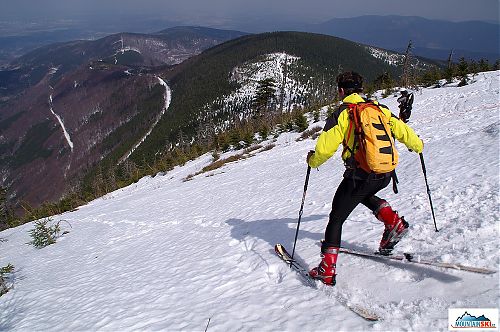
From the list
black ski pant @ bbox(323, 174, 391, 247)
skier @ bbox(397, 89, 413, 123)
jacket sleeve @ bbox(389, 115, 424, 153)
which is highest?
skier @ bbox(397, 89, 413, 123)

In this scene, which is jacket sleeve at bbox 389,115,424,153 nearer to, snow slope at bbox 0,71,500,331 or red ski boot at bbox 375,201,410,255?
red ski boot at bbox 375,201,410,255

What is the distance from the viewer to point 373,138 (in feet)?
15.0

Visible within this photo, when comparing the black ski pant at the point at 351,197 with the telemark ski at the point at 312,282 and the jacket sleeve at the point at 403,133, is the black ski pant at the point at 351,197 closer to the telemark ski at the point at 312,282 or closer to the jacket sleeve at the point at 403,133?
the jacket sleeve at the point at 403,133

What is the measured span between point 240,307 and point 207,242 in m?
4.38

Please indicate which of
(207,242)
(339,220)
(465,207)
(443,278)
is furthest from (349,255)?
(207,242)

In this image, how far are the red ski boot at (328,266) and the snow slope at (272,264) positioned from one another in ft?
0.63

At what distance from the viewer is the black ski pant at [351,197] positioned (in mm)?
4902

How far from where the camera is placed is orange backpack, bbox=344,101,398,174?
458 centimetres

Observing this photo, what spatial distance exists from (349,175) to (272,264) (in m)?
2.92

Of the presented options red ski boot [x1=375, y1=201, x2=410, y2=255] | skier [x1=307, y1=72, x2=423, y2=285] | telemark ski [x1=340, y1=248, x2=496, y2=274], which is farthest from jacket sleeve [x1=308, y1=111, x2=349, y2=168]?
telemark ski [x1=340, y1=248, x2=496, y2=274]

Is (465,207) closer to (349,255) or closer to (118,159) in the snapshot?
(349,255)

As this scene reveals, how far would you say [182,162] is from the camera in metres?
46.9

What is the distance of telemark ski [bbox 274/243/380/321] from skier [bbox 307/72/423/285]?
0.31m

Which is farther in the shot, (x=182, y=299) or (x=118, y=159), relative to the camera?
(x=118, y=159)
